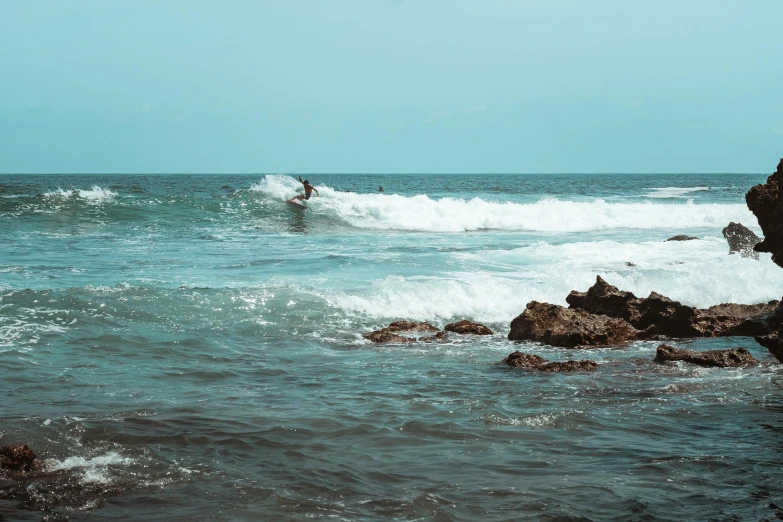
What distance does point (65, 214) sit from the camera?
29.3 m

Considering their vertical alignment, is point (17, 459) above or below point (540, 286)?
below

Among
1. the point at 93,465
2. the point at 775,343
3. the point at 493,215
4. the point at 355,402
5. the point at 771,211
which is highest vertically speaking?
the point at 771,211

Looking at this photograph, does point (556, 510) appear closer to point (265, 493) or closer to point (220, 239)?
point (265, 493)

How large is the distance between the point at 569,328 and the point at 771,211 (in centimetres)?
317

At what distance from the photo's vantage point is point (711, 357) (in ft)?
29.8

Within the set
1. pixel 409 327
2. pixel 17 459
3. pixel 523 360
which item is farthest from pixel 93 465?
pixel 409 327

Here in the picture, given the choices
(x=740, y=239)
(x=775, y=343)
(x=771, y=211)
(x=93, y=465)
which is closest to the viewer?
(x=93, y=465)

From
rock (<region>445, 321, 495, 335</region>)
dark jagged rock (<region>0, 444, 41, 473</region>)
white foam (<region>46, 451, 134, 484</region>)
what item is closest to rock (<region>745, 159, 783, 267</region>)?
rock (<region>445, 321, 495, 335</region>)

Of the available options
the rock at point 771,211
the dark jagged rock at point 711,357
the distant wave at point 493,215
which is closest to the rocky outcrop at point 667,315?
the rock at point 771,211

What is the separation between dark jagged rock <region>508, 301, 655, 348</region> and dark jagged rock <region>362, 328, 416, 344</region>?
A: 161 centimetres

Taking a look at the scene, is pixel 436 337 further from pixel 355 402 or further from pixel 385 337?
pixel 355 402

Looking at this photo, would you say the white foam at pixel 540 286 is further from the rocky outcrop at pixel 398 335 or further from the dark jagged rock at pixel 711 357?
the dark jagged rock at pixel 711 357

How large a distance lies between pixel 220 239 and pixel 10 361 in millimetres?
15576

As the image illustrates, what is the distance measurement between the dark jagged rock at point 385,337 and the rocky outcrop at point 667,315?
3.22 meters
